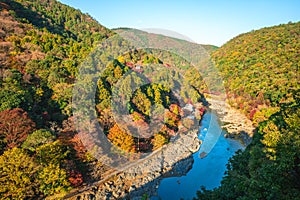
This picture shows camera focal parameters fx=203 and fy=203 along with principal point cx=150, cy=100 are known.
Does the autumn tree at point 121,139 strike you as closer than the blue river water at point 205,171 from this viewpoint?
No

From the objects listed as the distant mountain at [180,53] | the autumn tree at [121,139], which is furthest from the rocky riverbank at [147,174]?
the distant mountain at [180,53]

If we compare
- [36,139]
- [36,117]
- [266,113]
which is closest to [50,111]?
[36,117]

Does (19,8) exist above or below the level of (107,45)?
above

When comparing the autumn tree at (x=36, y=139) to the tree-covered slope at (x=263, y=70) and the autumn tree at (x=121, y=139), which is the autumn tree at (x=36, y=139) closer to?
the autumn tree at (x=121, y=139)

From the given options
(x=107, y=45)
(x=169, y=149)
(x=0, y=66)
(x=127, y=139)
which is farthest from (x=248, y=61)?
(x=0, y=66)

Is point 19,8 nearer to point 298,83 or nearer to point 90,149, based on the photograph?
point 90,149

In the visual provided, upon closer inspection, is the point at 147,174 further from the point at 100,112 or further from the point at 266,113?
the point at 266,113
